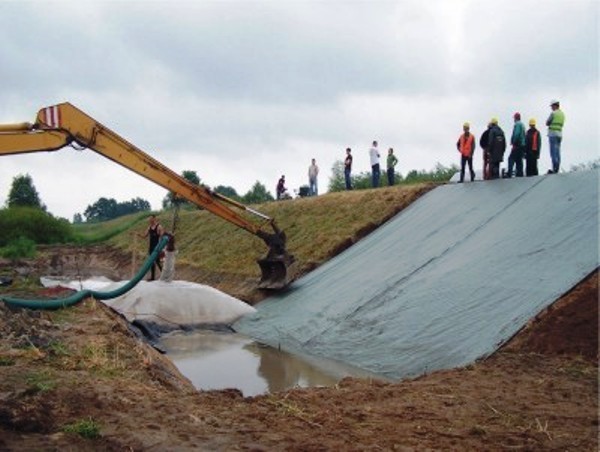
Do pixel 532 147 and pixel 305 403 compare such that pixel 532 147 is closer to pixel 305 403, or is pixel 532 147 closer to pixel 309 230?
pixel 309 230

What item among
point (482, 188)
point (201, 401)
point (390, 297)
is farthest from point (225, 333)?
point (201, 401)

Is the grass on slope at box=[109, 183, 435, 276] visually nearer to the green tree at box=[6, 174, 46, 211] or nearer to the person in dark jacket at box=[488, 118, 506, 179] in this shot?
the person in dark jacket at box=[488, 118, 506, 179]

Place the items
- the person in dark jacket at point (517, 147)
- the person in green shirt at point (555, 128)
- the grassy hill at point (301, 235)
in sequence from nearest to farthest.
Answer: the person in green shirt at point (555, 128), the person in dark jacket at point (517, 147), the grassy hill at point (301, 235)

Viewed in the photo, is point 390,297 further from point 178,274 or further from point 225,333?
point 178,274

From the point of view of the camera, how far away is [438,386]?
7895 mm

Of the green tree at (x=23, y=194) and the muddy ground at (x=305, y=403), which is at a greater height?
the green tree at (x=23, y=194)

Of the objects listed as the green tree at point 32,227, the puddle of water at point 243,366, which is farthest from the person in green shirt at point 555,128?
the green tree at point 32,227

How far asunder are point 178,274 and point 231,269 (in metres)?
4.61

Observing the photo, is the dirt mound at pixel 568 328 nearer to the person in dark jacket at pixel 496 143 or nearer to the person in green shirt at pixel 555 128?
the person in green shirt at pixel 555 128

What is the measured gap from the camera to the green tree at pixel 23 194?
183ft

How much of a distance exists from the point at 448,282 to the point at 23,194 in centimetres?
5086

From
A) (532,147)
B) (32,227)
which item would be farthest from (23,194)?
(532,147)

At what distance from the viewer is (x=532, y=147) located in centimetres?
1670

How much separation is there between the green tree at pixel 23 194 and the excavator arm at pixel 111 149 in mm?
42618
